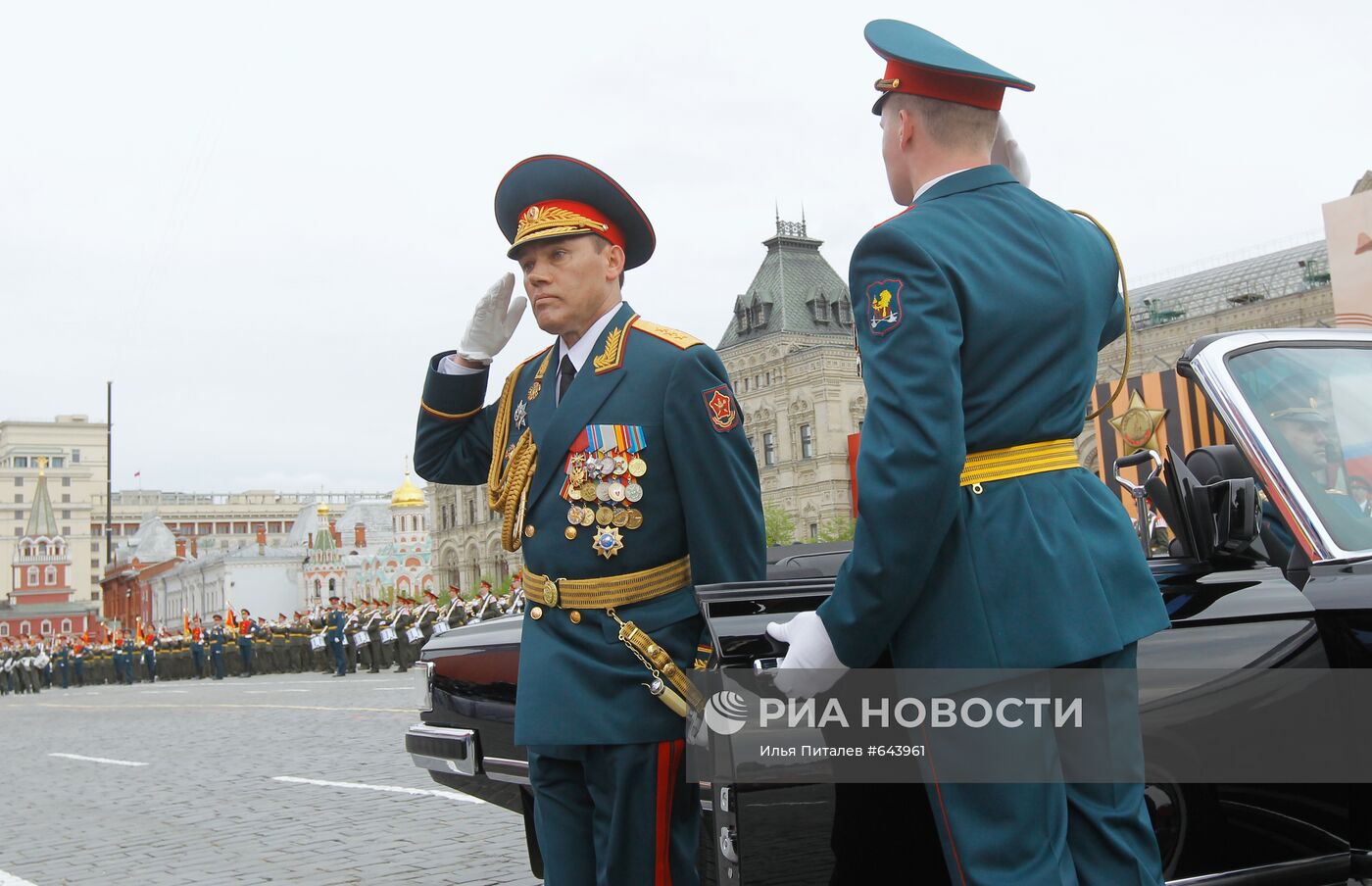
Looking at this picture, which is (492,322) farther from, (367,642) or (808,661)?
(367,642)

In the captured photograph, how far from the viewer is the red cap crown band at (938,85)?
2219mm

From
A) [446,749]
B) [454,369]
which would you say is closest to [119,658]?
[446,749]

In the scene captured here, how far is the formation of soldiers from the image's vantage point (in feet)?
104

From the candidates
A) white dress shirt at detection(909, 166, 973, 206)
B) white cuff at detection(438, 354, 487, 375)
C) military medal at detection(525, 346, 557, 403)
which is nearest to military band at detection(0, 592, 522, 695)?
white cuff at detection(438, 354, 487, 375)

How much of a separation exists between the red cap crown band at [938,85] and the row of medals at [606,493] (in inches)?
42.3

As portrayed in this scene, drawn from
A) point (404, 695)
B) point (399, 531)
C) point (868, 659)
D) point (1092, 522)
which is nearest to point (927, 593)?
point (868, 659)

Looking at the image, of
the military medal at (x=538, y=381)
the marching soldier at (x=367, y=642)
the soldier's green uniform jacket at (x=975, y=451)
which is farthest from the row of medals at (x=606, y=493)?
the marching soldier at (x=367, y=642)

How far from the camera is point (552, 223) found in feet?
10.3

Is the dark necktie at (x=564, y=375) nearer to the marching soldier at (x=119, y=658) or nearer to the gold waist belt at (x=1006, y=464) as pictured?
the gold waist belt at (x=1006, y=464)

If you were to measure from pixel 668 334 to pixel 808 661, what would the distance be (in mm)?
1211

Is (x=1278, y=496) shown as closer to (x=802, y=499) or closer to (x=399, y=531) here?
(x=802, y=499)

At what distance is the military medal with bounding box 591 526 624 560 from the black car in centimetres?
42

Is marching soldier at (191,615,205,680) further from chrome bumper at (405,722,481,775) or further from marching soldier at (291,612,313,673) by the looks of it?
chrome bumper at (405,722,481,775)

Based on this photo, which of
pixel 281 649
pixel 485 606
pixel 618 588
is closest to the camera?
pixel 618 588
